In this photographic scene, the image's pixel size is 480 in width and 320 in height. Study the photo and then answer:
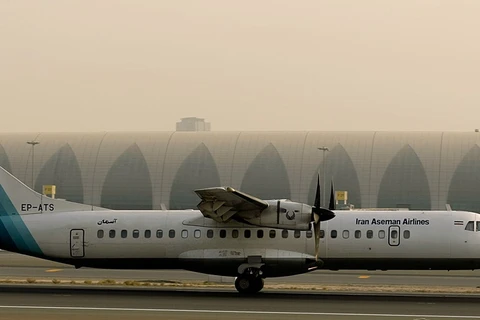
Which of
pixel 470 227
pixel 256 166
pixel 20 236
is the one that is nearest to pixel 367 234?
pixel 470 227

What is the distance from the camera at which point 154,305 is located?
25.8 meters

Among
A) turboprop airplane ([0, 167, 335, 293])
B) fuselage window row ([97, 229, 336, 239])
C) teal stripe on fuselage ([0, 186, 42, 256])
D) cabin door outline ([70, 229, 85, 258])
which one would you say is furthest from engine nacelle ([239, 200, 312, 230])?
teal stripe on fuselage ([0, 186, 42, 256])

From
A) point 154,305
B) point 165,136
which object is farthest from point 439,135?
point 154,305

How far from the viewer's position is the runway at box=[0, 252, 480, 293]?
35.7m

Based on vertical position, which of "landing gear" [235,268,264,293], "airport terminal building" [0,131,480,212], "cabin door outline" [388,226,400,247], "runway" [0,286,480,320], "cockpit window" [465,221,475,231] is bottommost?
"runway" [0,286,480,320]

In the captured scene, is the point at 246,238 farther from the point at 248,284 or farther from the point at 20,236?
the point at 20,236

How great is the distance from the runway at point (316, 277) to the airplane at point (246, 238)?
434 cm

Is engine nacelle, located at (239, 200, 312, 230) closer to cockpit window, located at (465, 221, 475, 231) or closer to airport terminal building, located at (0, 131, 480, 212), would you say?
cockpit window, located at (465, 221, 475, 231)

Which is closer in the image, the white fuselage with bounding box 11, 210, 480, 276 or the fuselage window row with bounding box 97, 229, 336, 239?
the white fuselage with bounding box 11, 210, 480, 276

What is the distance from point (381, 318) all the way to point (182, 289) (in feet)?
36.6

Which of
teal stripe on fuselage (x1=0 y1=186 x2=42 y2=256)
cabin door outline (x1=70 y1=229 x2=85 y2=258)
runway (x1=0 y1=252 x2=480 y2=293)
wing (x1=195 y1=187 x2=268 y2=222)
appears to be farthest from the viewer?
runway (x1=0 y1=252 x2=480 y2=293)

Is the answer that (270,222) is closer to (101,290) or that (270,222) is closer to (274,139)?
(101,290)

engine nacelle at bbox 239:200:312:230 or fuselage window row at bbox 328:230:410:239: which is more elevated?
engine nacelle at bbox 239:200:312:230

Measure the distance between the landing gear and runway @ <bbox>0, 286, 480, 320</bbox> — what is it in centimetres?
33
